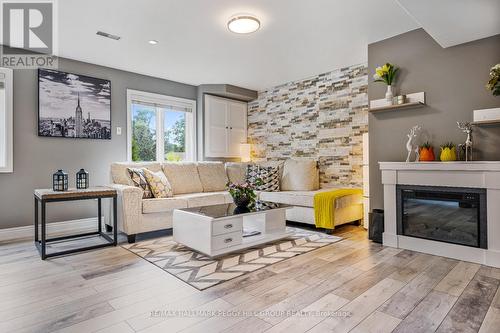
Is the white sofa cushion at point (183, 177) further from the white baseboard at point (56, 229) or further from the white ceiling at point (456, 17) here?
the white ceiling at point (456, 17)

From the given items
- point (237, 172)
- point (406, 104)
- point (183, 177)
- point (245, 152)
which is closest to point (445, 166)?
point (406, 104)

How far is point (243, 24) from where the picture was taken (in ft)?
9.79

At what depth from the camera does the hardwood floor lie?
168 cm

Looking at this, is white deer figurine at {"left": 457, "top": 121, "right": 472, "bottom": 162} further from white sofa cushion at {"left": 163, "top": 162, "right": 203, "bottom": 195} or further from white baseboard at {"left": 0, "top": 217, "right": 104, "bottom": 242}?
white baseboard at {"left": 0, "top": 217, "right": 104, "bottom": 242}

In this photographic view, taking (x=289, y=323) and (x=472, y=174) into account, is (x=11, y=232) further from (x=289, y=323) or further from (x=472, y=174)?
(x=472, y=174)

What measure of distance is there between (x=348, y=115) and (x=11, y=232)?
4864 mm

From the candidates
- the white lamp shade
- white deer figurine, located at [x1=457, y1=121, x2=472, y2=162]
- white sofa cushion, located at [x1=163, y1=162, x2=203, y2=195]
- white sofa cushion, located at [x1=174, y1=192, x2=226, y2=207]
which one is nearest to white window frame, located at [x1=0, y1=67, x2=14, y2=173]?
white sofa cushion, located at [x1=163, y1=162, x2=203, y2=195]

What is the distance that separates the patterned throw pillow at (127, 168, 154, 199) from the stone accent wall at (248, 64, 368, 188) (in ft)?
8.69

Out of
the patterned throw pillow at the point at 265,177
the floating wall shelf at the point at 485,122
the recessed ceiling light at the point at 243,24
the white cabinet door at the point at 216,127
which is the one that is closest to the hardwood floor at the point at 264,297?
the floating wall shelf at the point at 485,122

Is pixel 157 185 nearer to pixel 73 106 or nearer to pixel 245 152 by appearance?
pixel 73 106

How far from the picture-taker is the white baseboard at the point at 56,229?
11.9 feet

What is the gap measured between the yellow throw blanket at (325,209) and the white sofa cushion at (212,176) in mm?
1764

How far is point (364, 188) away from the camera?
405cm

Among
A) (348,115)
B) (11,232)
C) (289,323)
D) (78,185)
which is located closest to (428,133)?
(348,115)
